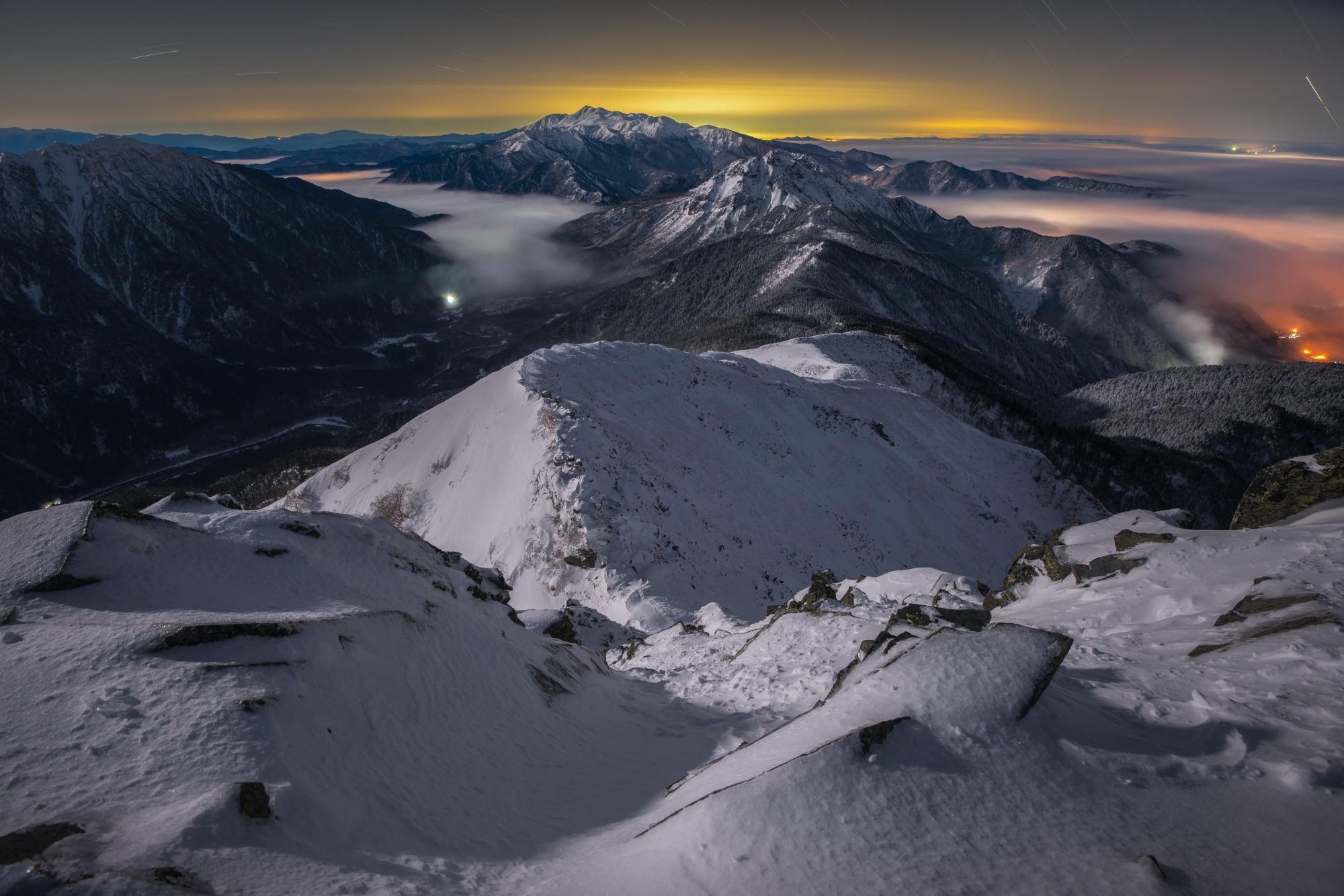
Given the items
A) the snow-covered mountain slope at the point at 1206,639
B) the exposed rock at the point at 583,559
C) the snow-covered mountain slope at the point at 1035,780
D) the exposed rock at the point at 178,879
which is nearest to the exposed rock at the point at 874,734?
the snow-covered mountain slope at the point at 1035,780

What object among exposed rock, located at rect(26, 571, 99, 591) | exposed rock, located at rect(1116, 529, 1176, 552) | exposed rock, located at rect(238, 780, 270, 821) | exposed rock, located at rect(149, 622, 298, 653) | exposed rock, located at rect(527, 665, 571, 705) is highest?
exposed rock, located at rect(26, 571, 99, 591)

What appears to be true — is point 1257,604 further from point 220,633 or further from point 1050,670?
point 220,633

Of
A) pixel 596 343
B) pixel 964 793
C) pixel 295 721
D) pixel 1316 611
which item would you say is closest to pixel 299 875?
pixel 295 721

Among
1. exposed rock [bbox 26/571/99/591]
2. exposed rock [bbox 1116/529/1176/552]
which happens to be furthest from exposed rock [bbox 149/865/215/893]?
exposed rock [bbox 1116/529/1176/552]

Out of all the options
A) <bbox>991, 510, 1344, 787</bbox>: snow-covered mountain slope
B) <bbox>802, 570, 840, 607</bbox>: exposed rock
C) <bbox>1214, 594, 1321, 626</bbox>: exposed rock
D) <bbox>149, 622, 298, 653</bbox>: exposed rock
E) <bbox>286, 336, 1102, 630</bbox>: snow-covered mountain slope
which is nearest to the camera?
<bbox>991, 510, 1344, 787</bbox>: snow-covered mountain slope

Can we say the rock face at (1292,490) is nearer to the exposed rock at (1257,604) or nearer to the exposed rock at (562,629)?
the exposed rock at (1257,604)

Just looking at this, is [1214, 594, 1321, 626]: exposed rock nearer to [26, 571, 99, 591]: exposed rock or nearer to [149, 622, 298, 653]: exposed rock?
[149, 622, 298, 653]: exposed rock

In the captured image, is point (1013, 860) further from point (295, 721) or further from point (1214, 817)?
point (295, 721)
